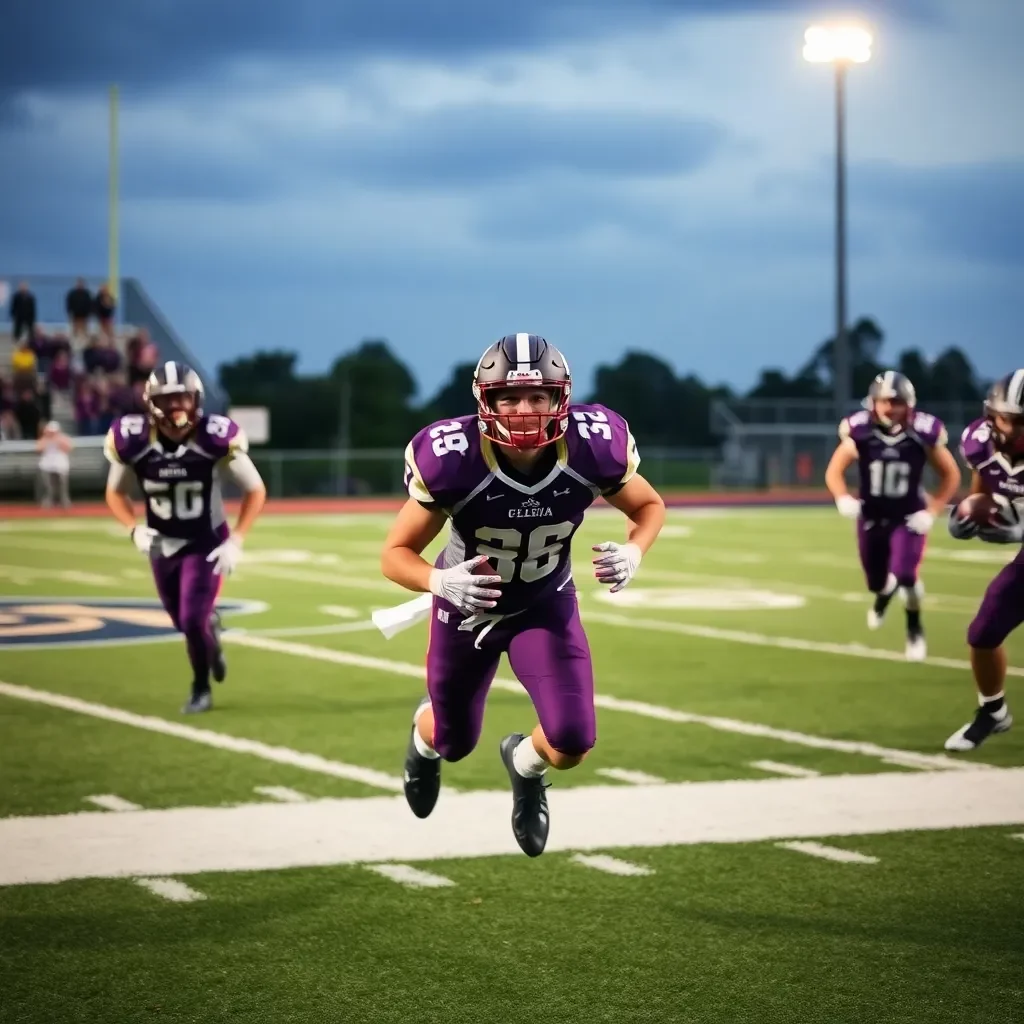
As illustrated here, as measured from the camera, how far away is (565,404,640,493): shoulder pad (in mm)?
5660

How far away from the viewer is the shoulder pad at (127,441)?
9.23 meters

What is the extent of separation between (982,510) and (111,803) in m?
3.80

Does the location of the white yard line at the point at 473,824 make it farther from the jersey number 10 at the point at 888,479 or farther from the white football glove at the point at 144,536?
the jersey number 10 at the point at 888,479

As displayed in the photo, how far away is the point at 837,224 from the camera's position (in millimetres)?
31891

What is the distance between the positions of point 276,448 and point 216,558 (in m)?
48.4

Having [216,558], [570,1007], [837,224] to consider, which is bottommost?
[570,1007]

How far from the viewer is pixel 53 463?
28.4 metres

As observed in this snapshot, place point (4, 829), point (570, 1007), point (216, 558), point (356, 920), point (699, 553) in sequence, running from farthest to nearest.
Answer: point (699, 553)
point (216, 558)
point (4, 829)
point (356, 920)
point (570, 1007)

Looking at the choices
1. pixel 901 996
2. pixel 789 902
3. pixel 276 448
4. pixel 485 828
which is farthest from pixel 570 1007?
pixel 276 448

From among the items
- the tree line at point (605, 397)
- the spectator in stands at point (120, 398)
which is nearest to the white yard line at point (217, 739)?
the spectator in stands at point (120, 398)

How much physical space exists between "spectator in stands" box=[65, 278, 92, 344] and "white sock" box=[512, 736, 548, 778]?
27.8 metres

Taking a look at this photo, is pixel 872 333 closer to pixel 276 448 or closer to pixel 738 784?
pixel 276 448

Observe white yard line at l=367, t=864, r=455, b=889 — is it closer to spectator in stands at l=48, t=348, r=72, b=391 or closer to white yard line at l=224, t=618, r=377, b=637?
white yard line at l=224, t=618, r=377, b=637

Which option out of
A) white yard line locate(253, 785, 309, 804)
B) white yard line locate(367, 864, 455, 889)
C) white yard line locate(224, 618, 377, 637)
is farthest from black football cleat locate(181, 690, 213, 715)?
white yard line locate(367, 864, 455, 889)
